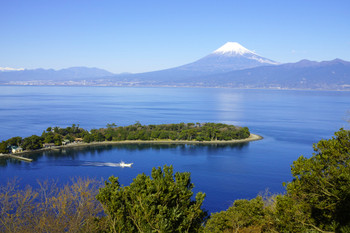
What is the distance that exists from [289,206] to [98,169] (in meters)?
14.7

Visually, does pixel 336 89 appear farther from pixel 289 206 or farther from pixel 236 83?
pixel 289 206

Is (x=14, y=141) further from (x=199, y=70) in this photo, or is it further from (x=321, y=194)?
(x=199, y=70)

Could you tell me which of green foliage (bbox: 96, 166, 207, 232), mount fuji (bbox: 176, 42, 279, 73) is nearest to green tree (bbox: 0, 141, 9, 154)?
green foliage (bbox: 96, 166, 207, 232)

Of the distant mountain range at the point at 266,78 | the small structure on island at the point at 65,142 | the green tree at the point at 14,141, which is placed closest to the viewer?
the green tree at the point at 14,141

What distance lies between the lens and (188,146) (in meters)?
24.2

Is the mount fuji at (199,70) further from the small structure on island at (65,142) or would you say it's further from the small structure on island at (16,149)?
the small structure on island at (16,149)

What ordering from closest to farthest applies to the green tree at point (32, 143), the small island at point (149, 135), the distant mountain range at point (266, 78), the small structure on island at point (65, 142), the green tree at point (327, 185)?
1. the green tree at point (327, 185)
2. the green tree at point (32, 143)
3. the small structure on island at point (65, 142)
4. the small island at point (149, 135)
5. the distant mountain range at point (266, 78)

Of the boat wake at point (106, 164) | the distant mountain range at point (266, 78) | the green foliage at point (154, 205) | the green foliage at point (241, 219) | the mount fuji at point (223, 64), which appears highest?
the mount fuji at point (223, 64)

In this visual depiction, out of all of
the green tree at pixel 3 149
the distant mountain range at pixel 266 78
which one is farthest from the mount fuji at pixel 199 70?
the green tree at pixel 3 149

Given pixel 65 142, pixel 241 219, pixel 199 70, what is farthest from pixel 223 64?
pixel 241 219

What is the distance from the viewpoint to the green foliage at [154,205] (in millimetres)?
4121

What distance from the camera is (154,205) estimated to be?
4102mm

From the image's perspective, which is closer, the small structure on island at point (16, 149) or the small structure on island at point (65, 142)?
the small structure on island at point (16, 149)

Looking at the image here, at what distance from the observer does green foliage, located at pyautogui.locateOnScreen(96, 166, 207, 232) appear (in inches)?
162
